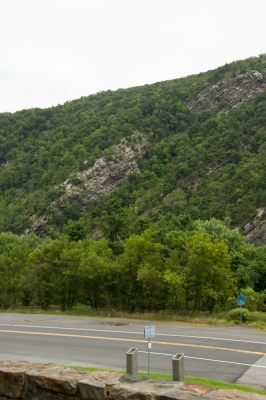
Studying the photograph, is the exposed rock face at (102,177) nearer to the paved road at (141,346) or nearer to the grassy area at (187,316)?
the grassy area at (187,316)

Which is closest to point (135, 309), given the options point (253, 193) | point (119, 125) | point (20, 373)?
point (20, 373)

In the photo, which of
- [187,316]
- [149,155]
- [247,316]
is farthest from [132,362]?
[149,155]

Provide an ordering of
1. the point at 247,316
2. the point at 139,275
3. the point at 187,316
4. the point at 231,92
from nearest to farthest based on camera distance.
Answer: the point at 247,316 < the point at 187,316 < the point at 139,275 < the point at 231,92

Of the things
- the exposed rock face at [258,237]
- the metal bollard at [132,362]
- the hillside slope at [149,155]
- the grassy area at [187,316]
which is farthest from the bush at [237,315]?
the hillside slope at [149,155]

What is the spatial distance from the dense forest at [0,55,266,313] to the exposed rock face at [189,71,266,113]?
245 centimetres

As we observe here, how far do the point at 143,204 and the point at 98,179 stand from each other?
66.0ft

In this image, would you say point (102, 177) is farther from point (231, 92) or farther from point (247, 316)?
point (247, 316)

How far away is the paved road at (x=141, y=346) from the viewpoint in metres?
11.7

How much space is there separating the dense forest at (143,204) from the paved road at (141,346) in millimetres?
A: 5015

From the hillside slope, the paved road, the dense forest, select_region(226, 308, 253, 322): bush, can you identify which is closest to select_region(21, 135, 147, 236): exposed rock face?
the hillside slope

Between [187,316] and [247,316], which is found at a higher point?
[247,316]

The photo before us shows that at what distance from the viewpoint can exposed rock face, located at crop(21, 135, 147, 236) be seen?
108 meters

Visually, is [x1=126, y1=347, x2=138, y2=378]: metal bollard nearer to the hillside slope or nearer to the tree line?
the tree line

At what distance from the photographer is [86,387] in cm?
542
